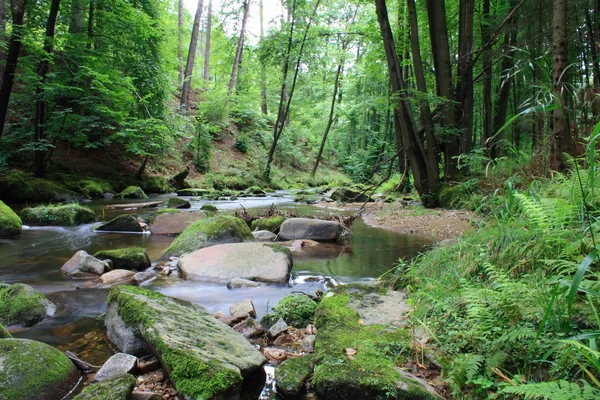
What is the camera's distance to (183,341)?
245cm

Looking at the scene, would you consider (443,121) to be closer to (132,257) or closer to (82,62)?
(132,257)

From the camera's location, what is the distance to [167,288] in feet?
14.9

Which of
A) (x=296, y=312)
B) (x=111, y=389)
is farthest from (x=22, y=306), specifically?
(x=296, y=312)

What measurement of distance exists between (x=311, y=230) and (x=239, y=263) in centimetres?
271

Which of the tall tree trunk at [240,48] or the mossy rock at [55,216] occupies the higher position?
the tall tree trunk at [240,48]

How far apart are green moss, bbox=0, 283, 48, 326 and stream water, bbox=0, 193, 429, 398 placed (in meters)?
0.11

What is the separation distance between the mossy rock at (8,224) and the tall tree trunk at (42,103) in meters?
5.52

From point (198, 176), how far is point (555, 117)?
17995 millimetres

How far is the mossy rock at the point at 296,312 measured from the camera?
11.1 ft

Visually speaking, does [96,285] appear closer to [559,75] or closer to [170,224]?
[170,224]

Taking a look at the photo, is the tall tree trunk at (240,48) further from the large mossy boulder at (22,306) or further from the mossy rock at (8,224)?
the large mossy boulder at (22,306)

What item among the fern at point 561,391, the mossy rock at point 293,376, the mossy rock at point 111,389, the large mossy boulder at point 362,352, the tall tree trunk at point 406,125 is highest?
the tall tree trunk at point 406,125

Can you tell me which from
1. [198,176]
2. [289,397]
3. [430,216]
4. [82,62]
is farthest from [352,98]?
[289,397]

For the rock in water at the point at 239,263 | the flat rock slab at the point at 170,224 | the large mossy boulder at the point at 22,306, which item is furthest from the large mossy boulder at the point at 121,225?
the large mossy boulder at the point at 22,306
